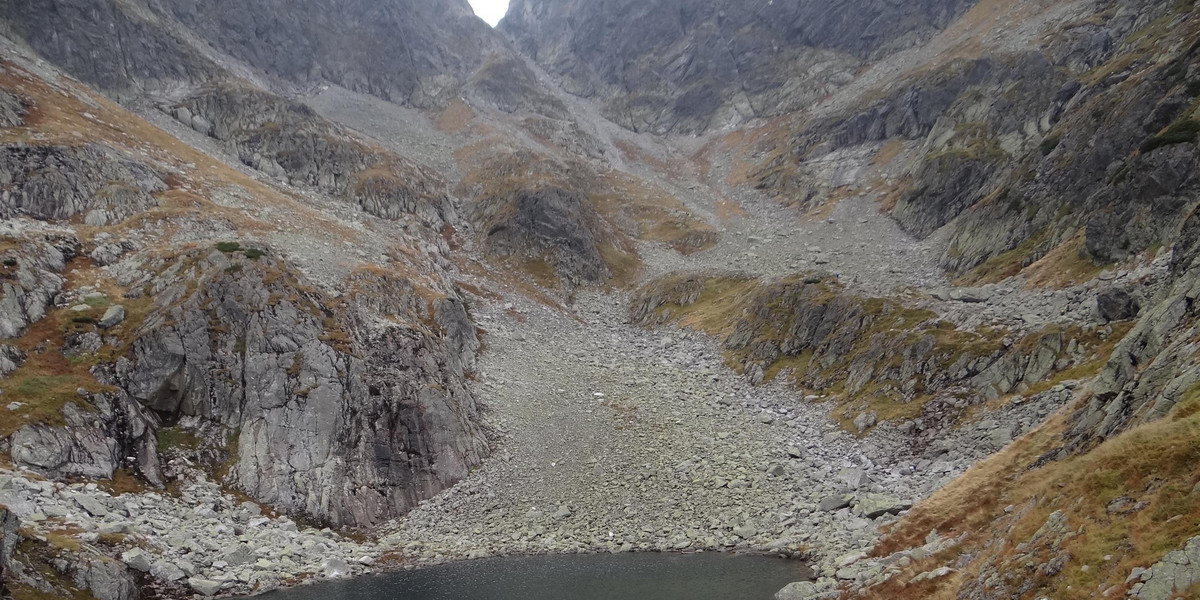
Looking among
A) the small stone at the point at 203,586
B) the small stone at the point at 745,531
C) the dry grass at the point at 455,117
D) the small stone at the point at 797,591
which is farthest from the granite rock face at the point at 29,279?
the dry grass at the point at 455,117

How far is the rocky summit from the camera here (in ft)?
83.4

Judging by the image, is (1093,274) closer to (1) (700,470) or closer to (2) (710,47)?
(1) (700,470)

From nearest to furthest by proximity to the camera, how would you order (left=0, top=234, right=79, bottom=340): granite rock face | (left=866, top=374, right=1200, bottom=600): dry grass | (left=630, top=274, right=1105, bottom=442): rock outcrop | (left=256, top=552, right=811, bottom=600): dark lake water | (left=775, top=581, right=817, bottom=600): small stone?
(left=866, top=374, right=1200, bottom=600): dry grass < (left=775, top=581, right=817, bottom=600): small stone < (left=256, top=552, right=811, bottom=600): dark lake water < (left=0, top=234, right=79, bottom=340): granite rock face < (left=630, top=274, right=1105, bottom=442): rock outcrop

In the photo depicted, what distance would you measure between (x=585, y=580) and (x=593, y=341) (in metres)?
37.0

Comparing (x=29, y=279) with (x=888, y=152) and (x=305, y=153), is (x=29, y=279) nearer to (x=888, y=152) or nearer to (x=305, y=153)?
(x=305, y=153)

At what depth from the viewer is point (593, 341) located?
6725cm

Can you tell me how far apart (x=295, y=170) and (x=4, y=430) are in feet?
199

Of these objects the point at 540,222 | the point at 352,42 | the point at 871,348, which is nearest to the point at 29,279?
the point at 540,222

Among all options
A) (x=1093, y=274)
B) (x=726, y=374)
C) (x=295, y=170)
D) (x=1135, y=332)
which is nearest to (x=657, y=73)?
(x=295, y=170)

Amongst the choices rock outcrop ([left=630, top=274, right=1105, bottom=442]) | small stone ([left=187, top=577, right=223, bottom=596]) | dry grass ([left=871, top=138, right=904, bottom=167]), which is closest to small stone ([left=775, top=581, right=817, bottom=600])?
rock outcrop ([left=630, top=274, right=1105, bottom=442])

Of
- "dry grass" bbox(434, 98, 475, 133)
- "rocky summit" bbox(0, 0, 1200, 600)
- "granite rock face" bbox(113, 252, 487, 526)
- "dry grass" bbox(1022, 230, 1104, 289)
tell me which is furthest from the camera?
"dry grass" bbox(434, 98, 475, 133)

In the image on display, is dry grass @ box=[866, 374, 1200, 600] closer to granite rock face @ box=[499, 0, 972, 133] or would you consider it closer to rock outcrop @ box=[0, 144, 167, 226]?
rock outcrop @ box=[0, 144, 167, 226]

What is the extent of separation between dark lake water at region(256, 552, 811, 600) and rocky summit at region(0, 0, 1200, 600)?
1.65 metres

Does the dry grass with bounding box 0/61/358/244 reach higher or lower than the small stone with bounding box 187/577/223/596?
higher
